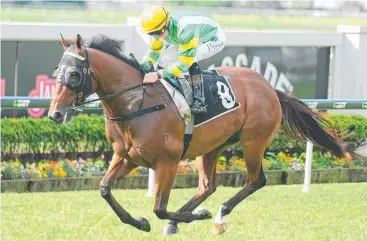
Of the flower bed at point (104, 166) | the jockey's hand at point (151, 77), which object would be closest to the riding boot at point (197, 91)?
the jockey's hand at point (151, 77)

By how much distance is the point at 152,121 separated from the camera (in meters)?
6.48

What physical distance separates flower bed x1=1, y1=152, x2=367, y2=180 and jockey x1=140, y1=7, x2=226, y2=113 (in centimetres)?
221

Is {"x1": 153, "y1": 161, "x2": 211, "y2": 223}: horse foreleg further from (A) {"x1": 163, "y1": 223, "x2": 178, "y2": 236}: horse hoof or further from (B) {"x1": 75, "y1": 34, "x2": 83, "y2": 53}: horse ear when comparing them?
(B) {"x1": 75, "y1": 34, "x2": 83, "y2": 53}: horse ear

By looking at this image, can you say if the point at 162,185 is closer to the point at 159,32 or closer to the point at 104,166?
the point at 159,32

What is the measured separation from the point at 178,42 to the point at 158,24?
0.25 m

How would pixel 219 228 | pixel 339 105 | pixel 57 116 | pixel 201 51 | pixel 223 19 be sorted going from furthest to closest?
pixel 223 19 < pixel 339 105 < pixel 201 51 < pixel 219 228 < pixel 57 116

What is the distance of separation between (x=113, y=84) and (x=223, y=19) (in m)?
10.2

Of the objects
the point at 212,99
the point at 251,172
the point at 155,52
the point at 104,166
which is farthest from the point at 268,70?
the point at 155,52

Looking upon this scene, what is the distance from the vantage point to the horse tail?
312 inches

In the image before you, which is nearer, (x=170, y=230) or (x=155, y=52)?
(x=155, y=52)

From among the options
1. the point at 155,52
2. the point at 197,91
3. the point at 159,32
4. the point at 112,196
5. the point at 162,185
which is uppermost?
the point at 159,32

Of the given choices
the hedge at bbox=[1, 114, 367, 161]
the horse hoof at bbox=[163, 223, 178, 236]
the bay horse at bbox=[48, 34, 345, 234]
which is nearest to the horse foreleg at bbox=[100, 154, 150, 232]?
the bay horse at bbox=[48, 34, 345, 234]

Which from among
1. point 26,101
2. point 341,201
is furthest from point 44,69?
point 341,201

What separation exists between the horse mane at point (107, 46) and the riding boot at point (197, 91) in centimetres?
46
